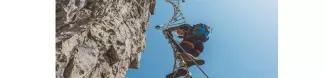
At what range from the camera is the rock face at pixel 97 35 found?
250 cm

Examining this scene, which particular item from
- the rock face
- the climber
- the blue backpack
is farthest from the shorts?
the rock face

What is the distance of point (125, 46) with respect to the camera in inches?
158

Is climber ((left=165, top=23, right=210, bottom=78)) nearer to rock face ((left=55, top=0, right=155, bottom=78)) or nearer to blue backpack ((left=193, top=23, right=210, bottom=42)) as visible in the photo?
blue backpack ((left=193, top=23, right=210, bottom=42))

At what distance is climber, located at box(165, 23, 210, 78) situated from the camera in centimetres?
506

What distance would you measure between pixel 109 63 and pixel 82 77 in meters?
0.77

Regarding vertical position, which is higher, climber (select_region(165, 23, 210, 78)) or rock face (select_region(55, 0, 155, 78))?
rock face (select_region(55, 0, 155, 78))

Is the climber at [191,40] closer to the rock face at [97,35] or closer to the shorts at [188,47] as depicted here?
the shorts at [188,47]

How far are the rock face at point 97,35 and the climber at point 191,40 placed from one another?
63 centimetres

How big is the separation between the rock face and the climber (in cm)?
63

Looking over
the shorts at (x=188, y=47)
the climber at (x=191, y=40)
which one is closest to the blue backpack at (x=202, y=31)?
the climber at (x=191, y=40)
